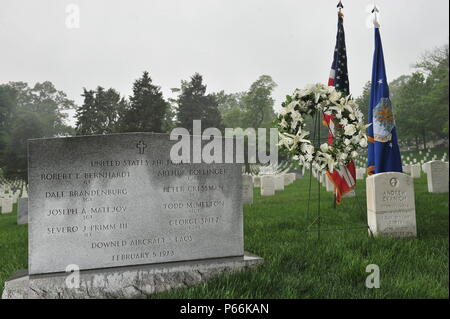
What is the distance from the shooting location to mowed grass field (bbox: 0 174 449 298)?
300 cm

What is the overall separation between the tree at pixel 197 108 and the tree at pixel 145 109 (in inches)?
199

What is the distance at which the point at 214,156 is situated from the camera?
3.89 m

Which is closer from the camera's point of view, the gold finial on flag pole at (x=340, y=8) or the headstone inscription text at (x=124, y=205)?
the headstone inscription text at (x=124, y=205)

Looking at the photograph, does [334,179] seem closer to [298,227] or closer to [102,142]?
[298,227]

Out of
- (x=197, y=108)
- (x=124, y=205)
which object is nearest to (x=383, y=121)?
(x=124, y=205)

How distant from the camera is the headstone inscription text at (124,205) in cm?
329

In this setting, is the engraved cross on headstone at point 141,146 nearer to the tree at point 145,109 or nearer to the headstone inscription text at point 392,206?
the headstone inscription text at point 392,206

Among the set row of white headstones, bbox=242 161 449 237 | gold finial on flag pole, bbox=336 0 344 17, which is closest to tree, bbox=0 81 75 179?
gold finial on flag pole, bbox=336 0 344 17

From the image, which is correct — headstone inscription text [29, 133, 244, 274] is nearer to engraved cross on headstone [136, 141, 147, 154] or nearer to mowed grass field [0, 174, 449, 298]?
engraved cross on headstone [136, 141, 147, 154]

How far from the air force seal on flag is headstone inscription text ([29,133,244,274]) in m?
5.49

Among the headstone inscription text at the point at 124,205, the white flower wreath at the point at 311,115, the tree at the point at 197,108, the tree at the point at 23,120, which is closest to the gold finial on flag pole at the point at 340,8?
the white flower wreath at the point at 311,115

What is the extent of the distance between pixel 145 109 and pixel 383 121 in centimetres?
3237
